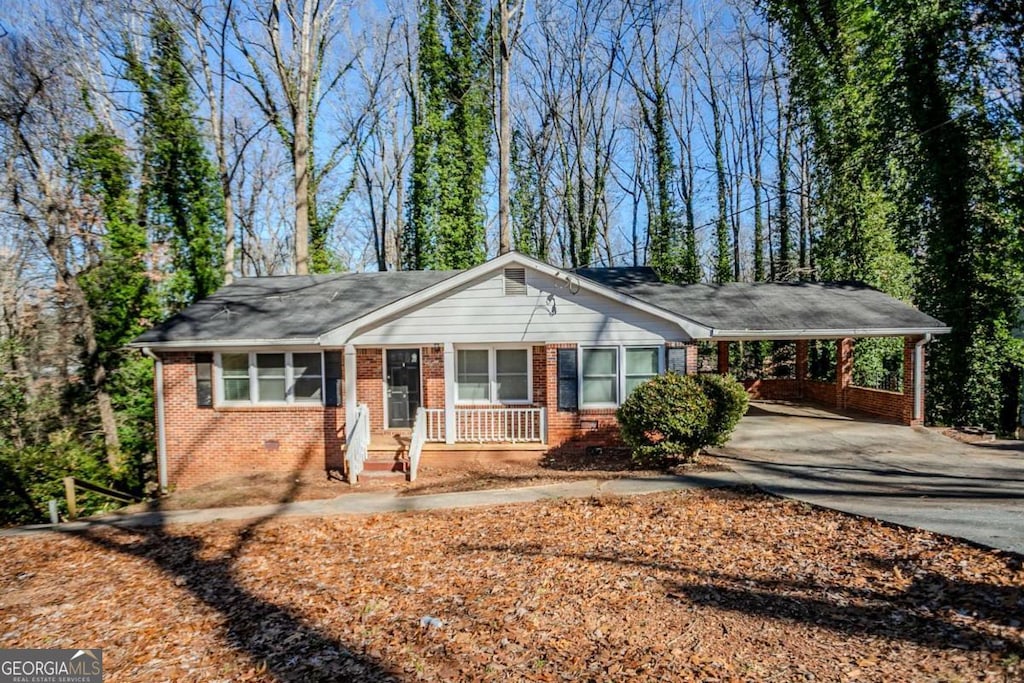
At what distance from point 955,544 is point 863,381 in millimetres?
12688

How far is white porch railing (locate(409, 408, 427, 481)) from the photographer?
35.3 ft

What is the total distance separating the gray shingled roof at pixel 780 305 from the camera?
12.6 meters

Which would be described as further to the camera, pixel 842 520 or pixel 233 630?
pixel 842 520

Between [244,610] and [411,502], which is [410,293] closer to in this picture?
[411,502]

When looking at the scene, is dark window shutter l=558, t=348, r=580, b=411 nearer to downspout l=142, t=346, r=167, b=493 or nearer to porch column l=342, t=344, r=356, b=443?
porch column l=342, t=344, r=356, b=443

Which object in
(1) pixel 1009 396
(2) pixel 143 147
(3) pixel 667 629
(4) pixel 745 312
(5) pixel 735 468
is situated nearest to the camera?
(3) pixel 667 629

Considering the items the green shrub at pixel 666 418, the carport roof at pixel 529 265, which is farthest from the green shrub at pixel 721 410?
the carport roof at pixel 529 265

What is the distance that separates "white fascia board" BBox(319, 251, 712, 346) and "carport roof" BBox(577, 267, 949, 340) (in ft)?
1.89

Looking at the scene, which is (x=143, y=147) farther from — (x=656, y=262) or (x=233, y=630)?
(x=656, y=262)

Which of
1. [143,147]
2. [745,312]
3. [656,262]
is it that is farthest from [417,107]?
[745,312]

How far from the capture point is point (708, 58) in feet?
98.9

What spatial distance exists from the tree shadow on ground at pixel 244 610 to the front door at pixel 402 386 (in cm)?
434

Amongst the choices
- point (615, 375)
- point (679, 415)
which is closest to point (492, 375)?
point (615, 375)

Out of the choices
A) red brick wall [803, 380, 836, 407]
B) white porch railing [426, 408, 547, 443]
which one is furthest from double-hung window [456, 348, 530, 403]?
red brick wall [803, 380, 836, 407]
